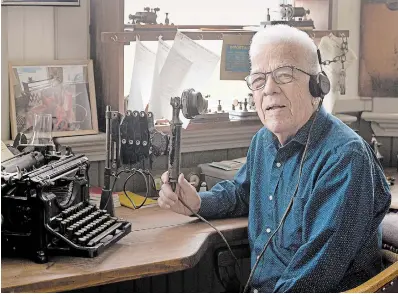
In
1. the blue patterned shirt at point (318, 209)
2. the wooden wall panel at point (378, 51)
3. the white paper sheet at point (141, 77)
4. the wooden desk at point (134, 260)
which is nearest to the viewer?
the wooden desk at point (134, 260)

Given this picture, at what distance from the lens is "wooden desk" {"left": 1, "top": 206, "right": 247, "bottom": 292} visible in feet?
7.70

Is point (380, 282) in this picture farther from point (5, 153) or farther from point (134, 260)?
point (5, 153)

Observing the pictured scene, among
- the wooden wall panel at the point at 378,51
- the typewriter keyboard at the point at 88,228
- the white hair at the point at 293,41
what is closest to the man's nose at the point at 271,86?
the white hair at the point at 293,41

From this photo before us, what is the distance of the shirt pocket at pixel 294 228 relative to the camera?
2600 mm

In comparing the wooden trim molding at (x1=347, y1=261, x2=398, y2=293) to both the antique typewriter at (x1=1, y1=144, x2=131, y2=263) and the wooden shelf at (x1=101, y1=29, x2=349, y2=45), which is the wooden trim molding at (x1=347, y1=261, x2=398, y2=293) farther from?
the wooden shelf at (x1=101, y1=29, x2=349, y2=45)

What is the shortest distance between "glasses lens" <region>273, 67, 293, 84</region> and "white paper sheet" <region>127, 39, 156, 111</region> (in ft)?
3.19

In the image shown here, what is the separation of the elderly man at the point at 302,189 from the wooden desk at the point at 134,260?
0.34 feet

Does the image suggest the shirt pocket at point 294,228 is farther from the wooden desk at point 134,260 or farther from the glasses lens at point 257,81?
the glasses lens at point 257,81

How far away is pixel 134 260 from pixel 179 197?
1.39 ft

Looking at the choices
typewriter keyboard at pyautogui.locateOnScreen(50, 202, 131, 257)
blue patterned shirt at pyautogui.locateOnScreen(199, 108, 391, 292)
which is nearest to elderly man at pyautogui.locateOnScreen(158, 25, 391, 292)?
blue patterned shirt at pyautogui.locateOnScreen(199, 108, 391, 292)

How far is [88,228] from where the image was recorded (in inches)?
104

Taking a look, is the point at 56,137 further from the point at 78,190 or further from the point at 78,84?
the point at 78,190

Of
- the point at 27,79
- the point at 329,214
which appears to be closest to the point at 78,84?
the point at 27,79

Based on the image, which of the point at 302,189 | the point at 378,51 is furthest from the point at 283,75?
the point at 378,51
